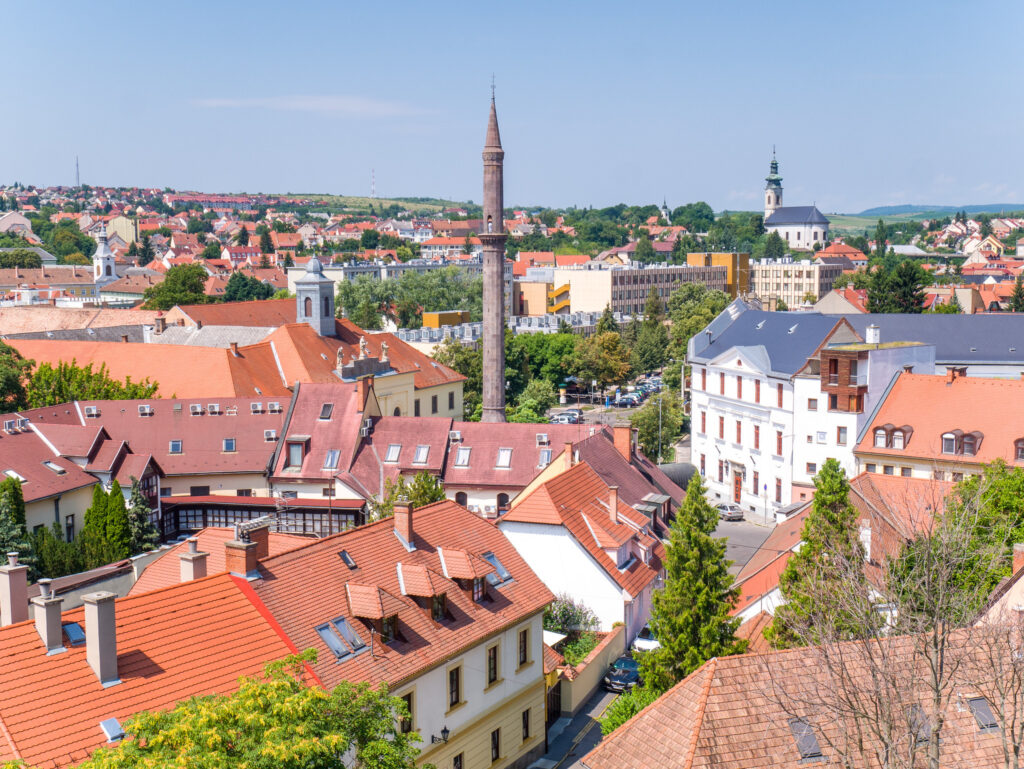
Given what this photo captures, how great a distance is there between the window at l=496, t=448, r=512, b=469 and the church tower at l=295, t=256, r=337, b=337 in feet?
83.2

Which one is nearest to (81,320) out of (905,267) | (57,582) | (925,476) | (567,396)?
(567,396)

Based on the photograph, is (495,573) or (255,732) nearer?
(255,732)

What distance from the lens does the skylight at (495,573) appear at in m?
29.5

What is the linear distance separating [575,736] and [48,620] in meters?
16.1

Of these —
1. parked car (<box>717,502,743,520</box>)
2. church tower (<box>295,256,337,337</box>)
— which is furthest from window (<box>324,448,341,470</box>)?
church tower (<box>295,256,337,337</box>)

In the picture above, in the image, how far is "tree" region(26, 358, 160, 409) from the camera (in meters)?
59.5

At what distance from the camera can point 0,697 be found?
19.4m

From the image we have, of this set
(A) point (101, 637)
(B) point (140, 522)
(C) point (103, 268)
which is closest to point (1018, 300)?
(B) point (140, 522)

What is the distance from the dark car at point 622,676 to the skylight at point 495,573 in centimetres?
670

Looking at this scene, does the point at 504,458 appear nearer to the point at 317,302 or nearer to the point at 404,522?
the point at 404,522

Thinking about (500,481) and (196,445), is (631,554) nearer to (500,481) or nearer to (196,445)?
(500,481)

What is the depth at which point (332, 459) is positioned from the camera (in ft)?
168

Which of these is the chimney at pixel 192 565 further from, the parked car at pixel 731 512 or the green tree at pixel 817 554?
the parked car at pixel 731 512

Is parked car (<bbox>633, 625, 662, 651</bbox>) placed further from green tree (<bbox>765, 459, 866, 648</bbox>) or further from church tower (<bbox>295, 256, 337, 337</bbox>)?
church tower (<bbox>295, 256, 337, 337</bbox>)
